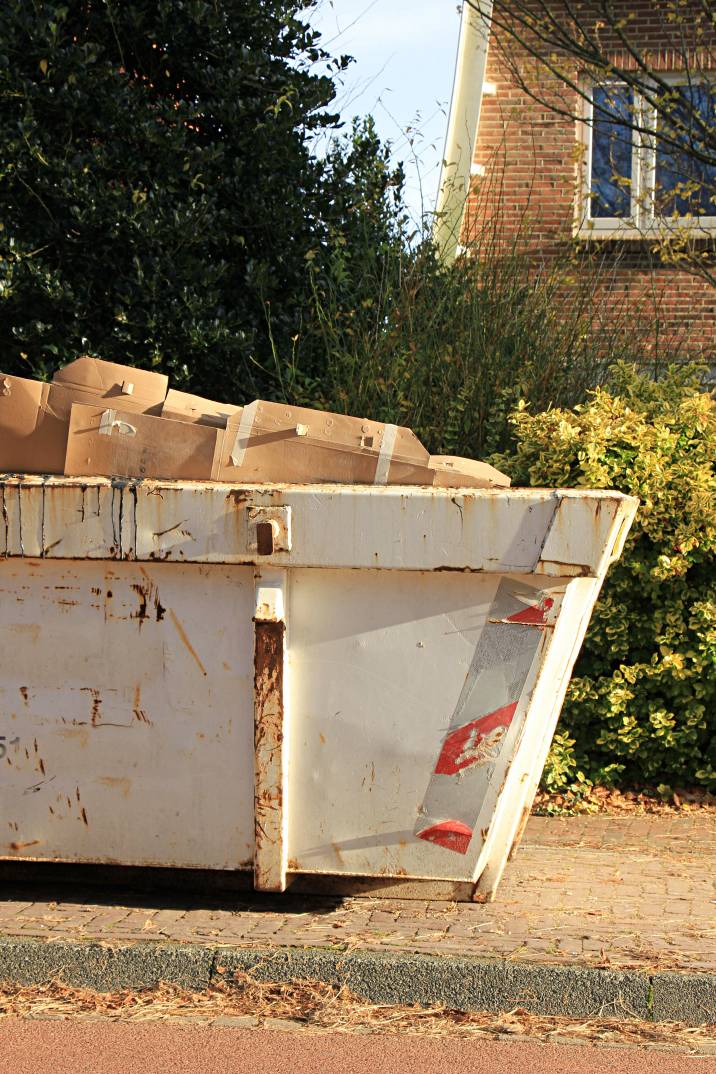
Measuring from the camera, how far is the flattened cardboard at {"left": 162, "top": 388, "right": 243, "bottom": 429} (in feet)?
13.1

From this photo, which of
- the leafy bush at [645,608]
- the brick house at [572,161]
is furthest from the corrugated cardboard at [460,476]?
the brick house at [572,161]

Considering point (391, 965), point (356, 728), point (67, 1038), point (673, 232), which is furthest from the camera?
point (673, 232)

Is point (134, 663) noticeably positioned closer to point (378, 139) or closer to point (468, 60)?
point (378, 139)

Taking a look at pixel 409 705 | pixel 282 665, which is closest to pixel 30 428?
pixel 282 665

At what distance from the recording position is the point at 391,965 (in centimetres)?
344

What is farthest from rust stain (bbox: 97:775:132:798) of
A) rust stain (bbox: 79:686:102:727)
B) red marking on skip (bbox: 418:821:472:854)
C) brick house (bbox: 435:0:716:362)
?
brick house (bbox: 435:0:716:362)

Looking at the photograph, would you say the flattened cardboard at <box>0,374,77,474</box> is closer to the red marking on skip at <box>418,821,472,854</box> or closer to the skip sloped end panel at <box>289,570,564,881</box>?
the skip sloped end panel at <box>289,570,564,881</box>

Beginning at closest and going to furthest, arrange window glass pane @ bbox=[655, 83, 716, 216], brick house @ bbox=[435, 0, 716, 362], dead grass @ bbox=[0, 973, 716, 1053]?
1. dead grass @ bbox=[0, 973, 716, 1053]
2. window glass pane @ bbox=[655, 83, 716, 216]
3. brick house @ bbox=[435, 0, 716, 362]

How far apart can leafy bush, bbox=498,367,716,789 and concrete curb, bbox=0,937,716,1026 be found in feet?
8.00

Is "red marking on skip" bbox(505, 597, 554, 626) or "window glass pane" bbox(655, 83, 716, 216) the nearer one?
"red marking on skip" bbox(505, 597, 554, 626)

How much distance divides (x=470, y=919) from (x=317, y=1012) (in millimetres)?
763

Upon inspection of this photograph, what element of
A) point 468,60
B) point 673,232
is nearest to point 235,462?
point 673,232

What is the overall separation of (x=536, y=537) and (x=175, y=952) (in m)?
1.65

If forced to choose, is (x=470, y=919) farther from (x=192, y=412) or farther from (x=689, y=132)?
(x=689, y=132)
